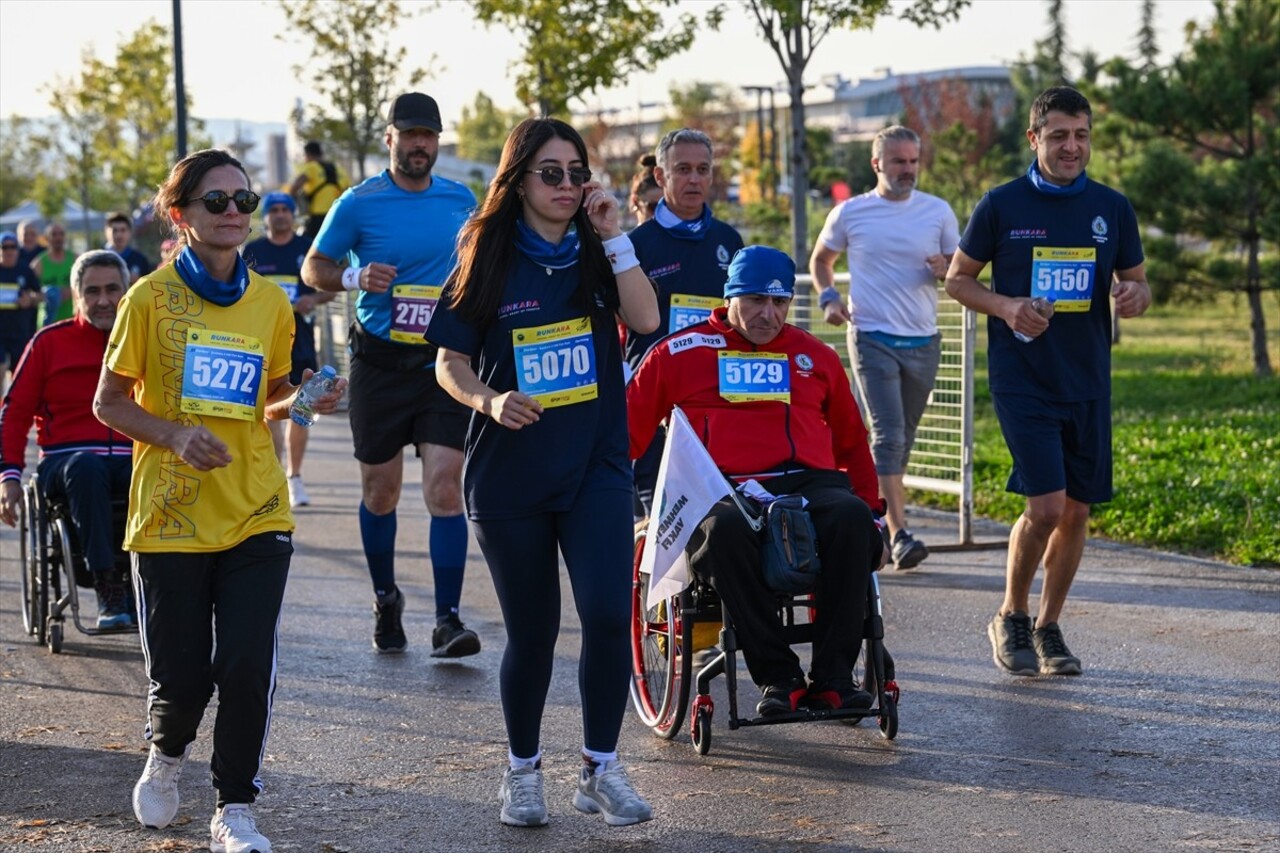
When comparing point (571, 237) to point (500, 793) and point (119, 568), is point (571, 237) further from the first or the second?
point (119, 568)

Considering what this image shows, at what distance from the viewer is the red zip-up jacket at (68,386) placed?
334 inches

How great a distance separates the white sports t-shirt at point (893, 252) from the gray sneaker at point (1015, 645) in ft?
9.62

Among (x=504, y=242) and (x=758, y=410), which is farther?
(x=758, y=410)

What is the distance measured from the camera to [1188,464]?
1245 cm

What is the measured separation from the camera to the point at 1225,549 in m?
10.1

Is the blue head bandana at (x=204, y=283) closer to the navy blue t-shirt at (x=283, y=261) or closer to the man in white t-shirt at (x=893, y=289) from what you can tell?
the man in white t-shirt at (x=893, y=289)

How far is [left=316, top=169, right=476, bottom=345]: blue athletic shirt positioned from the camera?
8.13 meters

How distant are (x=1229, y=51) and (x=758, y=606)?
14.1 meters

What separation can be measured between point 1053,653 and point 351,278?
3.27 meters

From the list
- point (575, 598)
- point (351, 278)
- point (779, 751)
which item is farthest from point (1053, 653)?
point (351, 278)

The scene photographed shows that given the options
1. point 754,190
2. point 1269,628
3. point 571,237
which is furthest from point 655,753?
point 754,190

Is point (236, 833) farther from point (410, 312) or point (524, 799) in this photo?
point (410, 312)

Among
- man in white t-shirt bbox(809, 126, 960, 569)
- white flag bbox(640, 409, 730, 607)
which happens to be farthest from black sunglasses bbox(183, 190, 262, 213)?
man in white t-shirt bbox(809, 126, 960, 569)

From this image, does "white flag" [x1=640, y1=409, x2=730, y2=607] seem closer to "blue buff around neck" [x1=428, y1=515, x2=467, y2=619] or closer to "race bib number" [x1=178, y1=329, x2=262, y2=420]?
"race bib number" [x1=178, y1=329, x2=262, y2=420]
